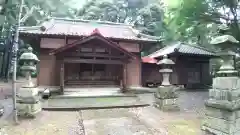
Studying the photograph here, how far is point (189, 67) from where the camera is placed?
15.2 meters

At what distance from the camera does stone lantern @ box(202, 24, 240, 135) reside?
459 cm

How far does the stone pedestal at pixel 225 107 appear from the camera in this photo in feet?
15.0

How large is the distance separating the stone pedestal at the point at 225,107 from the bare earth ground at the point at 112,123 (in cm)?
62

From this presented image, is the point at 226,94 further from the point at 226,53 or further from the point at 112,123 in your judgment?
the point at 112,123

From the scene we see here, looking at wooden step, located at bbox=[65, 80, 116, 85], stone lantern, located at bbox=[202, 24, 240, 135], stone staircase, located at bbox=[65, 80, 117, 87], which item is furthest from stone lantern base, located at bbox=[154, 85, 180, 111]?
wooden step, located at bbox=[65, 80, 116, 85]

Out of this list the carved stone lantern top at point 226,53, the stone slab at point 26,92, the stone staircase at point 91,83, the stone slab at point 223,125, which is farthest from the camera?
the stone staircase at point 91,83

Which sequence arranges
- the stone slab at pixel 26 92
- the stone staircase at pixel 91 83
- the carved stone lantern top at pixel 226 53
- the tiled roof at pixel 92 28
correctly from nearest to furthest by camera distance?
1. the carved stone lantern top at pixel 226 53
2. the stone slab at pixel 26 92
3. the stone staircase at pixel 91 83
4. the tiled roof at pixel 92 28

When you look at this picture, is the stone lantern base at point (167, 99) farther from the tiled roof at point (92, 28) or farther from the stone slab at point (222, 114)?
the tiled roof at point (92, 28)

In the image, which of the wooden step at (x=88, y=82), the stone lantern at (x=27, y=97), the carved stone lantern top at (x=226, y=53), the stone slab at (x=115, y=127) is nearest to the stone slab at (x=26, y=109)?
the stone lantern at (x=27, y=97)

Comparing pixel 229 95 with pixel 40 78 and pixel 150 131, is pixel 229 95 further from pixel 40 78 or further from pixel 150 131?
pixel 40 78

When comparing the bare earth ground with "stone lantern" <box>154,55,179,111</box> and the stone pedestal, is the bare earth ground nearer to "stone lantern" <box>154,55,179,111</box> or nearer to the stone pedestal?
"stone lantern" <box>154,55,179,111</box>

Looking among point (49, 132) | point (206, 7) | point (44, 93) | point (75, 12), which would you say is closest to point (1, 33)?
point (75, 12)

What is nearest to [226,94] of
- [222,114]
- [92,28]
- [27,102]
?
[222,114]

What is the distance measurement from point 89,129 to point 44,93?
16.7ft
